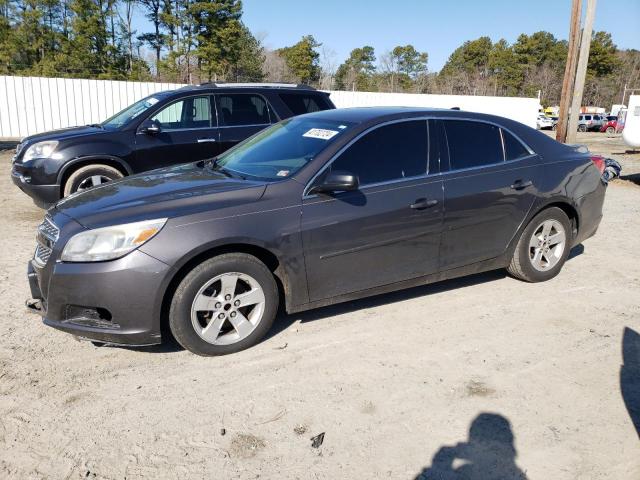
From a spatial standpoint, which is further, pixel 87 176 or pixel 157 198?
pixel 87 176

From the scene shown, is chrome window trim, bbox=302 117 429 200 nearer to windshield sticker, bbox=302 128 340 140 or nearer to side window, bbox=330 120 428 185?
side window, bbox=330 120 428 185

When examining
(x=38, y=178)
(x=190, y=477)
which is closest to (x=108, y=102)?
(x=38, y=178)

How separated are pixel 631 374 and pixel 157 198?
11.2ft

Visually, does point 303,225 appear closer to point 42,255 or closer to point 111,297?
point 111,297

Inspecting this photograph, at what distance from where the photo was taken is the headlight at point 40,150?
7012 millimetres

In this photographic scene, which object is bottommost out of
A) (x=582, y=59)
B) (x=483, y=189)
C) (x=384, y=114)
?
(x=483, y=189)

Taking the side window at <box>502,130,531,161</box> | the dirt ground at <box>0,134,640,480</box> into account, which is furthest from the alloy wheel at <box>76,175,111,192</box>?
the side window at <box>502,130,531,161</box>

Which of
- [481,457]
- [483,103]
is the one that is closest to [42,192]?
[481,457]

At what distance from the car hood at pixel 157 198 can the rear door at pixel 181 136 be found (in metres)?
3.11

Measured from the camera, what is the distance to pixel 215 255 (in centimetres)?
362

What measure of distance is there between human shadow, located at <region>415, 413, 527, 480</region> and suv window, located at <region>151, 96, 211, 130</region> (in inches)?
236

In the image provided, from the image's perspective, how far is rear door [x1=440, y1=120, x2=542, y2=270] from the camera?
4523 mm

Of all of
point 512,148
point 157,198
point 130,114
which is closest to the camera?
point 157,198

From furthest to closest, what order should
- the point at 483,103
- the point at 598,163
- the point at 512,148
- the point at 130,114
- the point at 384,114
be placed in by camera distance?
1. the point at 483,103
2. the point at 130,114
3. the point at 598,163
4. the point at 512,148
5. the point at 384,114
